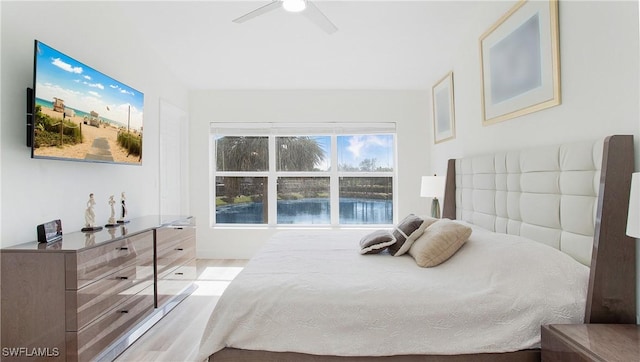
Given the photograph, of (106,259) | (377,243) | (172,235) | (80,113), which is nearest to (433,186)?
(377,243)

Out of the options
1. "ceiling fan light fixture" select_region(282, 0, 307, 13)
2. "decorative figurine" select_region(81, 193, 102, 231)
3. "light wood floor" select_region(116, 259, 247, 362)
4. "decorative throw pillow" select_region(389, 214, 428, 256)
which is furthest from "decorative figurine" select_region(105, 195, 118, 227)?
"decorative throw pillow" select_region(389, 214, 428, 256)

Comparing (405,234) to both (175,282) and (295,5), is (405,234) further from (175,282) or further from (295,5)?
(175,282)

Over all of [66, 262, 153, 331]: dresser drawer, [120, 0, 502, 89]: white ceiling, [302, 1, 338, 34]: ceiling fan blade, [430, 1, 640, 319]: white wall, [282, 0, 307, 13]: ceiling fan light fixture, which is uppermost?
[120, 0, 502, 89]: white ceiling

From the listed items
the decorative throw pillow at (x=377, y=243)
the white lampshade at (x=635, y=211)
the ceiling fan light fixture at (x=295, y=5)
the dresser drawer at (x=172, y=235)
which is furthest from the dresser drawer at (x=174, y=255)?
the white lampshade at (x=635, y=211)

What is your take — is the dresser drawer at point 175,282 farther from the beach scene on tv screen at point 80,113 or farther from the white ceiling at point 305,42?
the white ceiling at point 305,42

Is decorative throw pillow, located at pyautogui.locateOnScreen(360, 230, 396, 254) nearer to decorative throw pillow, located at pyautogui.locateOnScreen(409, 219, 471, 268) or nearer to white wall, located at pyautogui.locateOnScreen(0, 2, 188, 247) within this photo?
decorative throw pillow, located at pyautogui.locateOnScreen(409, 219, 471, 268)

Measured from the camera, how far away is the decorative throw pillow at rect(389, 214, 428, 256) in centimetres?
215

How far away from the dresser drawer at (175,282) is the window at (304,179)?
1496 millimetres

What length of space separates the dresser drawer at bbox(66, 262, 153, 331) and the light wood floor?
388 millimetres

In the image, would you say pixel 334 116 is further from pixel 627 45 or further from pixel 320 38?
pixel 627 45

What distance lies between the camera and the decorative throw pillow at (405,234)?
7.07 feet

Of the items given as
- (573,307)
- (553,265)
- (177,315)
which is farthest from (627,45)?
(177,315)

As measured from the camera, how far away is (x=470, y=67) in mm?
2930

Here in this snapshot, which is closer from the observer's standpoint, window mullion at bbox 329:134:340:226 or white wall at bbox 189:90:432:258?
white wall at bbox 189:90:432:258
